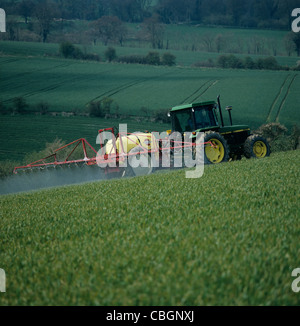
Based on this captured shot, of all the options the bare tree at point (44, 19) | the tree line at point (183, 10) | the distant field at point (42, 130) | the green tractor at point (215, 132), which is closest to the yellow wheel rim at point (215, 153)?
the green tractor at point (215, 132)

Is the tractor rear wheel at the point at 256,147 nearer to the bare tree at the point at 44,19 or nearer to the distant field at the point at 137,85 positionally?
the distant field at the point at 137,85

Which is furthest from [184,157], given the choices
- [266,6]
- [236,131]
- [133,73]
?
[266,6]

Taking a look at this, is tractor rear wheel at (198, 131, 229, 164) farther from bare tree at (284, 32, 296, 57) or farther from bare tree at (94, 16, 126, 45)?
bare tree at (94, 16, 126, 45)

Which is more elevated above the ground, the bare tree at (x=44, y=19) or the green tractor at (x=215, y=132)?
the bare tree at (x=44, y=19)

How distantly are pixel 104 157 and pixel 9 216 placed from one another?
6.43 m

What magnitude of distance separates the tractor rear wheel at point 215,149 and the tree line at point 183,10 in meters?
120

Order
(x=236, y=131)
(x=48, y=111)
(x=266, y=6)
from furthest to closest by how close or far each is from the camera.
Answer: (x=266, y=6) < (x=48, y=111) < (x=236, y=131)

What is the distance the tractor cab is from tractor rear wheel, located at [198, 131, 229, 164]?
0.71 m

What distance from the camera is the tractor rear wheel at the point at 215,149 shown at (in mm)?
13953

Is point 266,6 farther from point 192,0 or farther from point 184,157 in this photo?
point 184,157

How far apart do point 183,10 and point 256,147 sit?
171987 millimetres

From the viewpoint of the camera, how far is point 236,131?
15.6m

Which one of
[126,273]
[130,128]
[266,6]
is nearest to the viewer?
[126,273]

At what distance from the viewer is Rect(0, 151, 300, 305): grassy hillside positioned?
3348 millimetres
